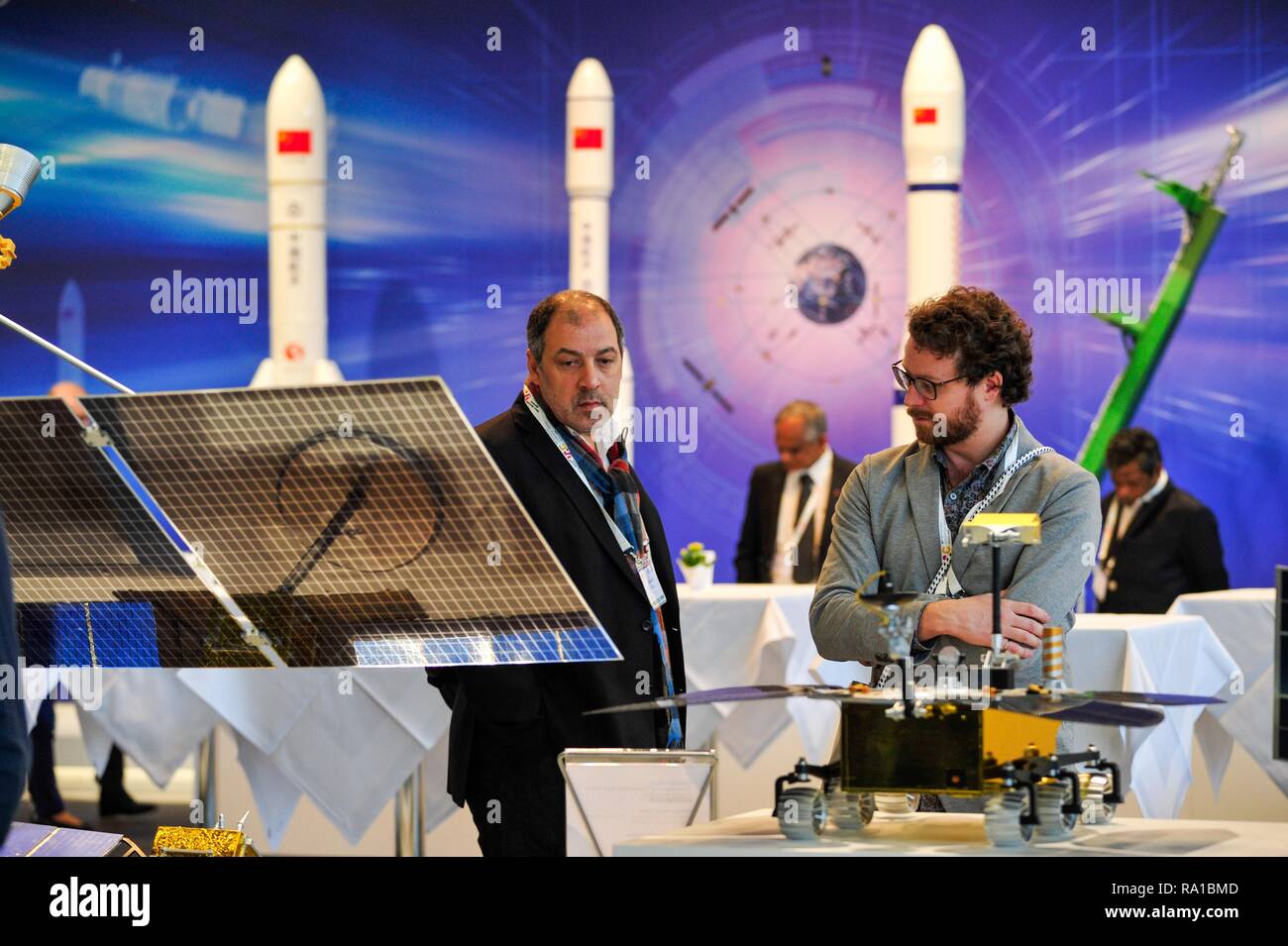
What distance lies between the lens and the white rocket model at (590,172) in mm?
9531

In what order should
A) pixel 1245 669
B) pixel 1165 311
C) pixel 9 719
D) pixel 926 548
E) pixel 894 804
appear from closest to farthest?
pixel 9 719 < pixel 894 804 < pixel 926 548 < pixel 1245 669 < pixel 1165 311

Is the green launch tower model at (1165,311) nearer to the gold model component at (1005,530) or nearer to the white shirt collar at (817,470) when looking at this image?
the white shirt collar at (817,470)

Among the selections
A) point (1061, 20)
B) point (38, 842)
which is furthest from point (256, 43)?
point (38, 842)

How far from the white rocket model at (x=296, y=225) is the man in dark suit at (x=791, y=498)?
2.94 m

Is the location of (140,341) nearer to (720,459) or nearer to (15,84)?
(15,84)

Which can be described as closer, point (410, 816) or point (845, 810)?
point (845, 810)

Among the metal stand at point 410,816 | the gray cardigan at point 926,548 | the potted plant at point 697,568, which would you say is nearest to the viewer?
the gray cardigan at point 926,548

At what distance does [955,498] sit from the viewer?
9.48ft

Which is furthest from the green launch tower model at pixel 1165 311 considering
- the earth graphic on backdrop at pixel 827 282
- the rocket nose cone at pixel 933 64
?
the earth graphic on backdrop at pixel 827 282

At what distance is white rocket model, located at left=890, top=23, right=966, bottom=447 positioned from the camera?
9.39 meters

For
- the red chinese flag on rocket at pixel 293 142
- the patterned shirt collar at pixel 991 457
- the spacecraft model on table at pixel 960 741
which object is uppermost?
the red chinese flag on rocket at pixel 293 142

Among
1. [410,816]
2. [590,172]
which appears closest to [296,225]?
[590,172]

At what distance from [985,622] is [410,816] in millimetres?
3328

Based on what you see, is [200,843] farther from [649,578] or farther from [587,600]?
[649,578]
